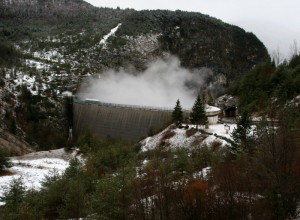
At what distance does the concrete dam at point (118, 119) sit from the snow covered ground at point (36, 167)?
601 inches

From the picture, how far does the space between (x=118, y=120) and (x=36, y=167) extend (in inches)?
1195

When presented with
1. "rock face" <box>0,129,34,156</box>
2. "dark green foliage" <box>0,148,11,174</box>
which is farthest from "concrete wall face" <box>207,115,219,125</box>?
"rock face" <box>0,129,34,156</box>

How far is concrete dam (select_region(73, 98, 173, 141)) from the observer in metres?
76.5

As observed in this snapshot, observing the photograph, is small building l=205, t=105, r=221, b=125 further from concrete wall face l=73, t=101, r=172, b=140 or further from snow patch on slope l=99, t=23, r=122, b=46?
snow patch on slope l=99, t=23, r=122, b=46

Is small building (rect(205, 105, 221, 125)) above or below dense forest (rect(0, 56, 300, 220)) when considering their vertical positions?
above

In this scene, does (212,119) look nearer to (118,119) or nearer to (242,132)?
(242,132)

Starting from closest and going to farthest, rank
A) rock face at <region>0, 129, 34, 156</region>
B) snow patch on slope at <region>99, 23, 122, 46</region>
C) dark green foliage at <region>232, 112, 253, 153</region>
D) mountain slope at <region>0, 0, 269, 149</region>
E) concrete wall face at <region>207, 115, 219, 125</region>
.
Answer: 1. dark green foliage at <region>232, 112, 253, 153</region>
2. concrete wall face at <region>207, 115, 219, 125</region>
3. rock face at <region>0, 129, 34, 156</region>
4. mountain slope at <region>0, 0, 269, 149</region>
5. snow patch on slope at <region>99, 23, 122, 46</region>

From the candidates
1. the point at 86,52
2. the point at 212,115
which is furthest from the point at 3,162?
the point at 86,52

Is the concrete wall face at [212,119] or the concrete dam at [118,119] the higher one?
the concrete wall face at [212,119]

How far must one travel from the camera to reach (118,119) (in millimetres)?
82188

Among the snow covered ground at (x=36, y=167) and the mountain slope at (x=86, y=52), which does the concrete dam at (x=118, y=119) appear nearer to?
the mountain slope at (x=86, y=52)

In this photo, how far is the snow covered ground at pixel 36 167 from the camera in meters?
43.3

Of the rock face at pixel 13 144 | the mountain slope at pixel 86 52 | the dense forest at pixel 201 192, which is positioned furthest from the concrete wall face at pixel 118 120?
the dense forest at pixel 201 192

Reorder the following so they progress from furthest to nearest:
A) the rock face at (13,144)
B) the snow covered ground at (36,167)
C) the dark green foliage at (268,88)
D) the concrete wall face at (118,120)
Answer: the concrete wall face at (118,120) < the rock face at (13,144) < the dark green foliage at (268,88) < the snow covered ground at (36,167)
